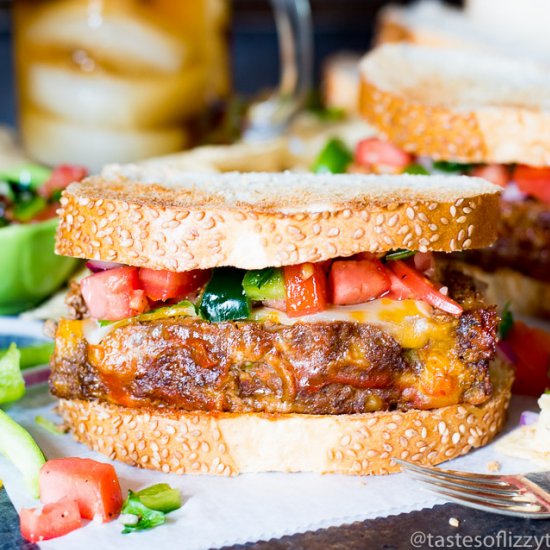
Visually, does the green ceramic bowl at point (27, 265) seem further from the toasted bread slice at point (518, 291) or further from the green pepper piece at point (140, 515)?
the toasted bread slice at point (518, 291)

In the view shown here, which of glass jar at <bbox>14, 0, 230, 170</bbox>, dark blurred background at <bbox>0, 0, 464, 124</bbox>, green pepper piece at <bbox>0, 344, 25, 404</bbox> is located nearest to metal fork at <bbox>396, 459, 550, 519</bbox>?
green pepper piece at <bbox>0, 344, 25, 404</bbox>

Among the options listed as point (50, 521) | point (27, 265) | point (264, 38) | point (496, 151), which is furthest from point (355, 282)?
point (264, 38)

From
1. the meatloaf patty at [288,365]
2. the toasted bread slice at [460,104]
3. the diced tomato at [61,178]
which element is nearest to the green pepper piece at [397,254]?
the meatloaf patty at [288,365]

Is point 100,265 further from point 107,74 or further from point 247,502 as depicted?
point 107,74

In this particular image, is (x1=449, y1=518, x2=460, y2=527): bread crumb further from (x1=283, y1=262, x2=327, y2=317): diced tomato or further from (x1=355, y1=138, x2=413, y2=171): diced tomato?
(x1=355, y1=138, x2=413, y2=171): diced tomato

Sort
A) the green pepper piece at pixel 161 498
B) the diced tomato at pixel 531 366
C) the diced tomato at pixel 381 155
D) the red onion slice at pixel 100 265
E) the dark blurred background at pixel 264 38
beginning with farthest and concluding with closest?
the dark blurred background at pixel 264 38, the diced tomato at pixel 381 155, the diced tomato at pixel 531 366, the red onion slice at pixel 100 265, the green pepper piece at pixel 161 498

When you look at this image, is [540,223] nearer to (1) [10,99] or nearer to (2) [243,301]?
(2) [243,301]
